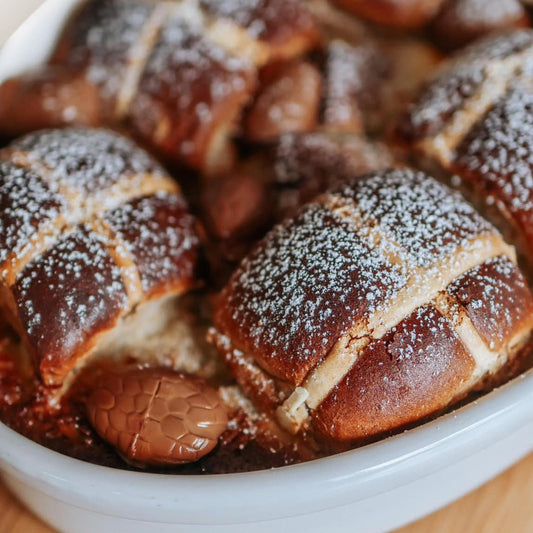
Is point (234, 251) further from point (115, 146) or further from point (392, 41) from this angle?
point (392, 41)

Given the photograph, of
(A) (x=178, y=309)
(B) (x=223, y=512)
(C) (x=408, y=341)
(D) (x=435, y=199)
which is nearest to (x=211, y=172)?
(A) (x=178, y=309)

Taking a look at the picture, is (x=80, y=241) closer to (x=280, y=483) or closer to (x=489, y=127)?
(x=280, y=483)

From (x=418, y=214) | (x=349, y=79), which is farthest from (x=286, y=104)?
(x=418, y=214)

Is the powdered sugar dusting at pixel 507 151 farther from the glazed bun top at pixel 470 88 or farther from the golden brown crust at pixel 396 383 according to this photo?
the golden brown crust at pixel 396 383

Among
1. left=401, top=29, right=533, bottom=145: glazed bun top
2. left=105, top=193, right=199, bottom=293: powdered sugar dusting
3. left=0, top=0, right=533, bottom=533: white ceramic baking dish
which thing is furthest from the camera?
left=401, top=29, right=533, bottom=145: glazed bun top

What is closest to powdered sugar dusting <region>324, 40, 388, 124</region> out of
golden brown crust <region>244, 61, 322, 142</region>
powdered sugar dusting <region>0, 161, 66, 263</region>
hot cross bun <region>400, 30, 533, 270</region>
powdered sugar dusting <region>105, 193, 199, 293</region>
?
golden brown crust <region>244, 61, 322, 142</region>

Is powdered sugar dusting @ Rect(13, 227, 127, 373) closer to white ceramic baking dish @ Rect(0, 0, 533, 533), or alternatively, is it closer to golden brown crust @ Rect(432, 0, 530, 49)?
white ceramic baking dish @ Rect(0, 0, 533, 533)

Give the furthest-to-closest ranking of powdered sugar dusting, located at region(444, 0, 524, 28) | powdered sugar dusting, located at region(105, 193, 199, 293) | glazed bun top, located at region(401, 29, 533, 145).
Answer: powdered sugar dusting, located at region(444, 0, 524, 28) → glazed bun top, located at region(401, 29, 533, 145) → powdered sugar dusting, located at region(105, 193, 199, 293)
